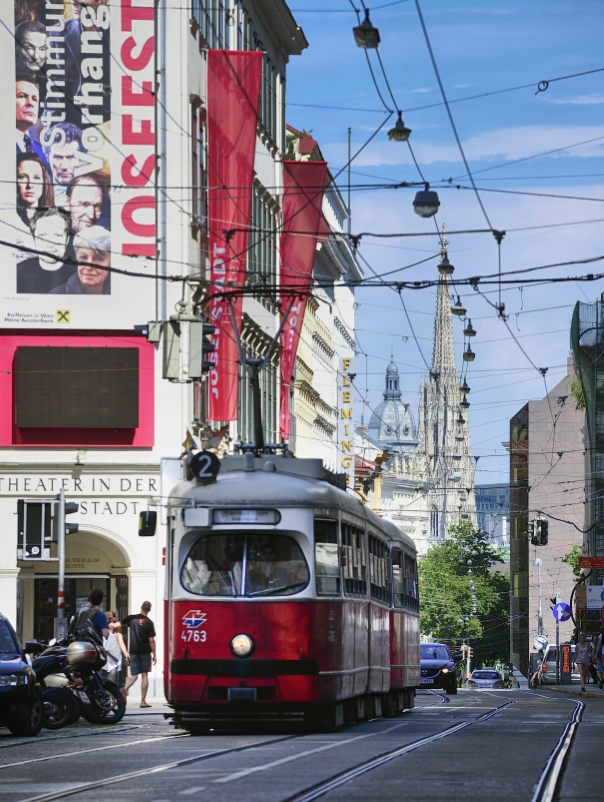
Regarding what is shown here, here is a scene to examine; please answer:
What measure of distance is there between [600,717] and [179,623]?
867 centimetres

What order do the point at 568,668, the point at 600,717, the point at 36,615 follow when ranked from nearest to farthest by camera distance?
the point at 600,717 → the point at 36,615 → the point at 568,668

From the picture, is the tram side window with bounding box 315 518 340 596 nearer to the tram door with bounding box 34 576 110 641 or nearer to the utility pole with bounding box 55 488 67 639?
the utility pole with bounding box 55 488 67 639

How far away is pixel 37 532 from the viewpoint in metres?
36.8

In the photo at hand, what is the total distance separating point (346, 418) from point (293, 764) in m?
65.9

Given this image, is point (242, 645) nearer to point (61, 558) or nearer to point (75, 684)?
point (75, 684)

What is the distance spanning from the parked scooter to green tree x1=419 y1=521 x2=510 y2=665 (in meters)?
118

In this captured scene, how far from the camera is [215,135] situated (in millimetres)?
38406

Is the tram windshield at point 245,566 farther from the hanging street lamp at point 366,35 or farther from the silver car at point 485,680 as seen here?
the silver car at point 485,680

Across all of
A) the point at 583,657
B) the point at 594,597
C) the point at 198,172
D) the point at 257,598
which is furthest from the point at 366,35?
the point at 594,597

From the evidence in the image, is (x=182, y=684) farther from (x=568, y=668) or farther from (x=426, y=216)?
(x=568, y=668)

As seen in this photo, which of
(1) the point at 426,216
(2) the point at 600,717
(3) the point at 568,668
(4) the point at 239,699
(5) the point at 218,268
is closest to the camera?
(4) the point at 239,699

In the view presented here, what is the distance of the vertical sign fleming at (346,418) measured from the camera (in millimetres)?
79875

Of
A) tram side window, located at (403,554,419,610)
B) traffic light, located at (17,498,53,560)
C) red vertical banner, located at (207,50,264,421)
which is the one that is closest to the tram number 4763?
tram side window, located at (403,554,419,610)

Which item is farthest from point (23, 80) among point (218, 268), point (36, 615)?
point (36, 615)
